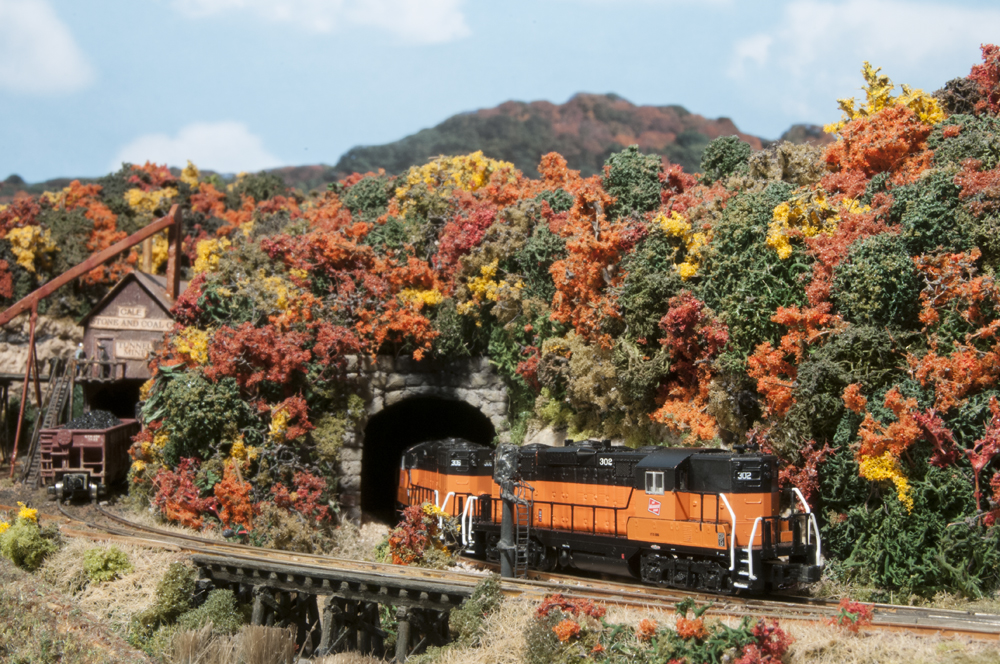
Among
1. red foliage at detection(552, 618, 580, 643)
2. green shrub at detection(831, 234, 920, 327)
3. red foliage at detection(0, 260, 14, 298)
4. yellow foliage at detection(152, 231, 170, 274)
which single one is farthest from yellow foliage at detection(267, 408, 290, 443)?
red foliage at detection(0, 260, 14, 298)

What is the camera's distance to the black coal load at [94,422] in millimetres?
24906

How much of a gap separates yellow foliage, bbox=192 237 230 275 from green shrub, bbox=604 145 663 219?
13587 millimetres

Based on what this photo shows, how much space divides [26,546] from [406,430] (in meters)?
15.6

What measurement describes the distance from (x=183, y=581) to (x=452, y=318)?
1133 cm

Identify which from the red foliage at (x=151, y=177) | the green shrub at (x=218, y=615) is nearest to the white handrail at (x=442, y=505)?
the green shrub at (x=218, y=615)

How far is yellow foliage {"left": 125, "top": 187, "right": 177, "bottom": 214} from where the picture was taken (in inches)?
1524

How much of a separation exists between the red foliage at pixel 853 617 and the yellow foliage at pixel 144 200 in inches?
1423

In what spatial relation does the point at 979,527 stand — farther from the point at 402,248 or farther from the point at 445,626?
the point at 402,248

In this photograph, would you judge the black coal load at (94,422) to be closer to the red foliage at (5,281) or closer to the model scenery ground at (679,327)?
the model scenery ground at (679,327)

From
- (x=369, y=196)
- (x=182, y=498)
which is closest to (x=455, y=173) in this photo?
(x=369, y=196)

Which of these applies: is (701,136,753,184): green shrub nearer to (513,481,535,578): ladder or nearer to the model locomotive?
the model locomotive

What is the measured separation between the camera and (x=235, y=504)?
69.4 ft

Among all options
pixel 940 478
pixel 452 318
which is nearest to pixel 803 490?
pixel 940 478

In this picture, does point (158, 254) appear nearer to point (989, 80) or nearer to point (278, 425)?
point (278, 425)
